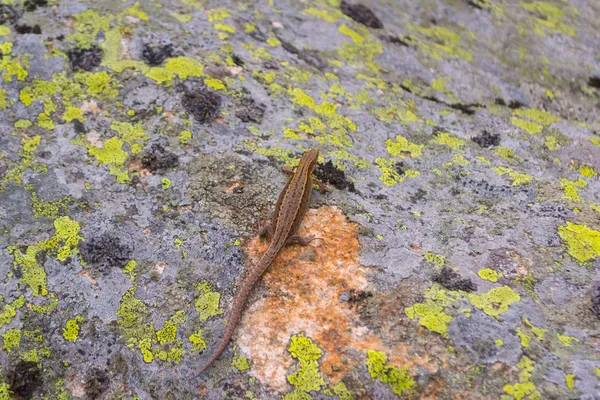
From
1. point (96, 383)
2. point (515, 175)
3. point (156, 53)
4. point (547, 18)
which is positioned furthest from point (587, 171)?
point (96, 383)

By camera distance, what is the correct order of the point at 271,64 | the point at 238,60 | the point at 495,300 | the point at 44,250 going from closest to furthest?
the point at 495,300 → the point at 44,250 → the point at 238,60 → the point at 271,64

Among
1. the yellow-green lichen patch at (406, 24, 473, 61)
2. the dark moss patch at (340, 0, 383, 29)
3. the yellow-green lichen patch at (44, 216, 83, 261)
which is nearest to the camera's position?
the yellow-green lichen patch at (44, 216, 83, 261)

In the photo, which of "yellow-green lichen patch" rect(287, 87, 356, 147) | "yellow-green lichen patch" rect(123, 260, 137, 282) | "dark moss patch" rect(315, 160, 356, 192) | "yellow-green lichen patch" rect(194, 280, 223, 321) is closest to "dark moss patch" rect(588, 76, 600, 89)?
"yellow-green lichen patch" rect(287, 87, 356, 147)

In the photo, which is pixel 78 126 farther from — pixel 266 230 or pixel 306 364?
pixel 306 364

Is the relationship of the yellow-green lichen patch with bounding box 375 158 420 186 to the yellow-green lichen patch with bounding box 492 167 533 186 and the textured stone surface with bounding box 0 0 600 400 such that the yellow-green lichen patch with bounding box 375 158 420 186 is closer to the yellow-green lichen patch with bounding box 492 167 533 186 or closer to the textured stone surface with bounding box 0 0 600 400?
the textured stone surface with bounding box 0 0 600 400

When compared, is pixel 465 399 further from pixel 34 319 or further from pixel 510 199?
pixel 34 319

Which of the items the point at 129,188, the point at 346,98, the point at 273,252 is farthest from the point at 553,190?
the point at 129,188
